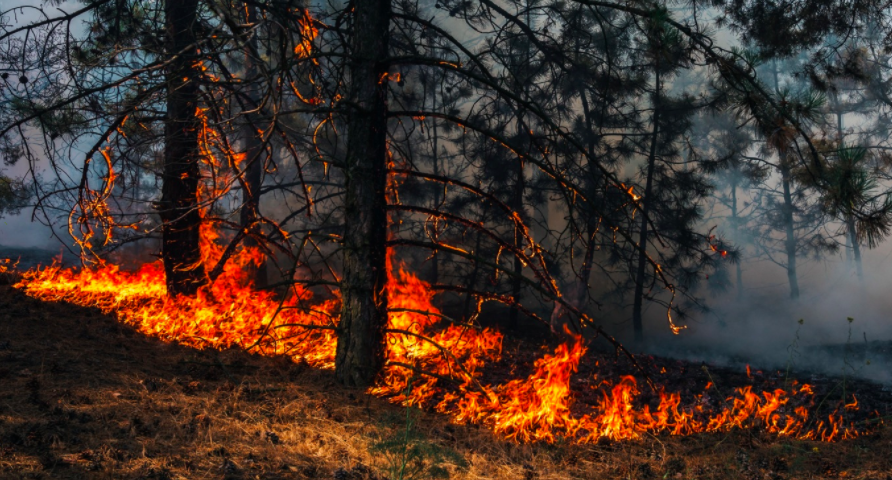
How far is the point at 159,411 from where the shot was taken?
453 cm

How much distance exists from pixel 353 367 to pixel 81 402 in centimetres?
234

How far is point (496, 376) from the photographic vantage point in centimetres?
677

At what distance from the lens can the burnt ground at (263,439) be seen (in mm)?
3719

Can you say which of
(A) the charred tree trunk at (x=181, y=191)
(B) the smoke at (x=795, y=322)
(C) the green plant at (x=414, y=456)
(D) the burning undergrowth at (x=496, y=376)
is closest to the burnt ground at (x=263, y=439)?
(C) the green plant at (x=414, y=456)

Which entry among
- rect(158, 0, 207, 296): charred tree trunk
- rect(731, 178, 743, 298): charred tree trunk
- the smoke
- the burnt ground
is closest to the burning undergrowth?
the burnt ground

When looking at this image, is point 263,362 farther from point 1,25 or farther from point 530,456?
point 1,25

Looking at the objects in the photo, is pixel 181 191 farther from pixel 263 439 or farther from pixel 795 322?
pixel 795 322

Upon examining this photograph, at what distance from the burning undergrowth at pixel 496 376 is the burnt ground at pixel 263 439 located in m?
0.27

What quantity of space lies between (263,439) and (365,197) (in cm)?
242

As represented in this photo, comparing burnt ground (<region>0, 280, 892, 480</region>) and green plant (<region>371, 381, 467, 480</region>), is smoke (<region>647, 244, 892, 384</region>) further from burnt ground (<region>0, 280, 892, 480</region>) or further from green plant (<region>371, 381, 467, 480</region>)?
green plant (<region>371, 381, 467, 480</region>)

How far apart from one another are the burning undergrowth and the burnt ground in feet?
0.90

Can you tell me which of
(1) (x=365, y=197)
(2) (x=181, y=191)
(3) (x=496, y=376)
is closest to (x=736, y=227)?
(3) (x=496, y=376)

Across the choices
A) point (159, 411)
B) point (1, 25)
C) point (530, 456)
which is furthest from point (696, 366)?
point (1, 25)

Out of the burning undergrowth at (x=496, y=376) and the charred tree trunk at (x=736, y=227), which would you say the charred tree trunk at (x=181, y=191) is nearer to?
the burning undergrowth at (x=496, y=376)
